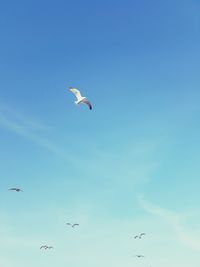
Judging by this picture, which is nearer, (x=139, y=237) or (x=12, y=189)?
(x=12, y=189)

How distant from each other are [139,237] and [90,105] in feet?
327

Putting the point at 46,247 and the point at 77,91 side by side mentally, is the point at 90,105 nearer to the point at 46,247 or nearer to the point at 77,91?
the point at 77,91

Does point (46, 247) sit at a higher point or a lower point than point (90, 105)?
higher

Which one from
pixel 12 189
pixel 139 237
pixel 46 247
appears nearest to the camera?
pixel 12 189

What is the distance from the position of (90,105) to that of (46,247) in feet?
419

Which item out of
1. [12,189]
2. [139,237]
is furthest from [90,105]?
[139,237]

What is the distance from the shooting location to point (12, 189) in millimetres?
96625

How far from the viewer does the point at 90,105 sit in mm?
59969

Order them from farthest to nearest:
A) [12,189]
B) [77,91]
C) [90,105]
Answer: [12,189]
[77,91]
[90,105]

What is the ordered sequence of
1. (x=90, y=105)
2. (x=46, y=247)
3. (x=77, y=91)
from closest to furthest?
(x=90, y=105)
(x=77, y=91)
(x=46, y=247)

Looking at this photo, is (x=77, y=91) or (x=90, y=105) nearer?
(x=90, y=105)

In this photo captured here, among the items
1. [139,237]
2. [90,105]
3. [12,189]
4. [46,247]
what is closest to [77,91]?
[90,105]

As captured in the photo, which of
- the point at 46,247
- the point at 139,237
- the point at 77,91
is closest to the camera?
the point at 77,91

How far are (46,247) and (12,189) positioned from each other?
269ft
